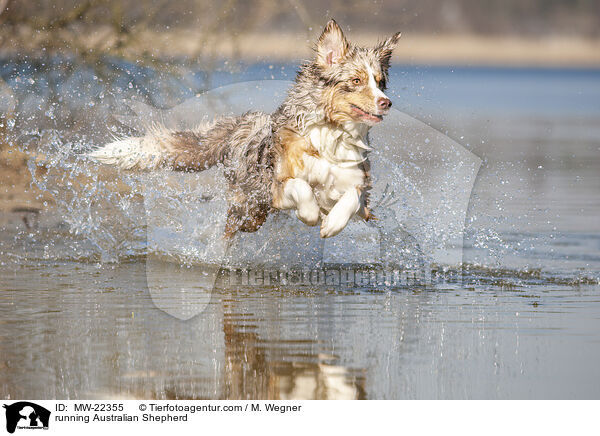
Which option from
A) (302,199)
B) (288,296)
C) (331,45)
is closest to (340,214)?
(302,199)

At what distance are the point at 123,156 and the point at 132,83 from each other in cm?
368

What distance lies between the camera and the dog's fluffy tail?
→ 7.62 m

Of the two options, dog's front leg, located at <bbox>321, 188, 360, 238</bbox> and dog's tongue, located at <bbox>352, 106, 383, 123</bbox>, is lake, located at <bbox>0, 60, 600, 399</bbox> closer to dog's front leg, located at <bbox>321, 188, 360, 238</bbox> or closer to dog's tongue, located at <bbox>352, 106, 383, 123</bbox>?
dog's front leg, located at <bbox>321, 188, 360, 238</bbox>

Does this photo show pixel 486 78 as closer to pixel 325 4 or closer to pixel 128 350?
pixel 325 4

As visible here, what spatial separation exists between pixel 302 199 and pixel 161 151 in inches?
59.9

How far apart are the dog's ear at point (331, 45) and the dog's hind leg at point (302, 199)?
2.56 ft

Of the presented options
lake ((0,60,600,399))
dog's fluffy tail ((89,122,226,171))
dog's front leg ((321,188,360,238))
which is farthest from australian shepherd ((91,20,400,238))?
lake ((0,60,600,399))

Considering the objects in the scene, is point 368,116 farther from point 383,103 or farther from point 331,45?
point 331,45

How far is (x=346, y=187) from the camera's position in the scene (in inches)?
270

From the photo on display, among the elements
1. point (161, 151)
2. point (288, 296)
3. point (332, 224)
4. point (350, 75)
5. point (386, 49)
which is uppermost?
point (386, 49)

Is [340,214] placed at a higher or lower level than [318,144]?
lower

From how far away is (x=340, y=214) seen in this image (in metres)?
6.57
